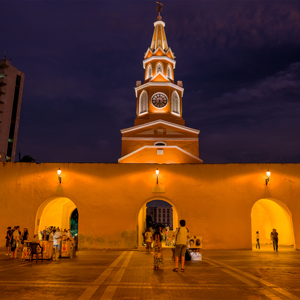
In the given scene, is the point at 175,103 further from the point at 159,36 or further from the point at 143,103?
the point at 159,36

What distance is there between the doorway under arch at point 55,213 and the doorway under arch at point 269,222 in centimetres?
1495

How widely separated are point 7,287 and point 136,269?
Result: 472cm

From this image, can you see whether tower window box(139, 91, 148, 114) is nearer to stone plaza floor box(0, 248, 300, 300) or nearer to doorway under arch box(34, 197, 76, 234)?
doorway under arch box(34, 197, 76, 234)

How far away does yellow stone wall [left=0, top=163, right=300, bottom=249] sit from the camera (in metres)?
19.8

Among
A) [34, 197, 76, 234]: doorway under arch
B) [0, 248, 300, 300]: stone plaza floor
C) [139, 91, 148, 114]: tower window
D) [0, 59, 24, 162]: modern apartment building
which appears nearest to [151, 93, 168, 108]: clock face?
[139, 91, 148, 114]: tower window

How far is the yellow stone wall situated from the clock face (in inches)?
648

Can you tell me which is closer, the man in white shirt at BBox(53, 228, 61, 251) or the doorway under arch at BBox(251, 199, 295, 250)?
the man in white shirt at BBox(53, 228, 61, 251)

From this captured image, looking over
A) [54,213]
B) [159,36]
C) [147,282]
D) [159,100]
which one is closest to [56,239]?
[147,282]

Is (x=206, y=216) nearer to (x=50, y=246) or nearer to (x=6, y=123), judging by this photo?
(x=50, y=246)

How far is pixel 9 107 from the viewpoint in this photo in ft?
202

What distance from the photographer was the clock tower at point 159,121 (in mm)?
30250

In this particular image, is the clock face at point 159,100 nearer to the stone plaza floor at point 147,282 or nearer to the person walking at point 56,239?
the person walking at point 56,239

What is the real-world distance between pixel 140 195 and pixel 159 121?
1384 cm

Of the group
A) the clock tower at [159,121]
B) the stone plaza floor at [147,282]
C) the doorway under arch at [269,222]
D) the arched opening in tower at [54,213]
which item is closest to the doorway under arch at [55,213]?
the arched opening in tower at [54,213]
